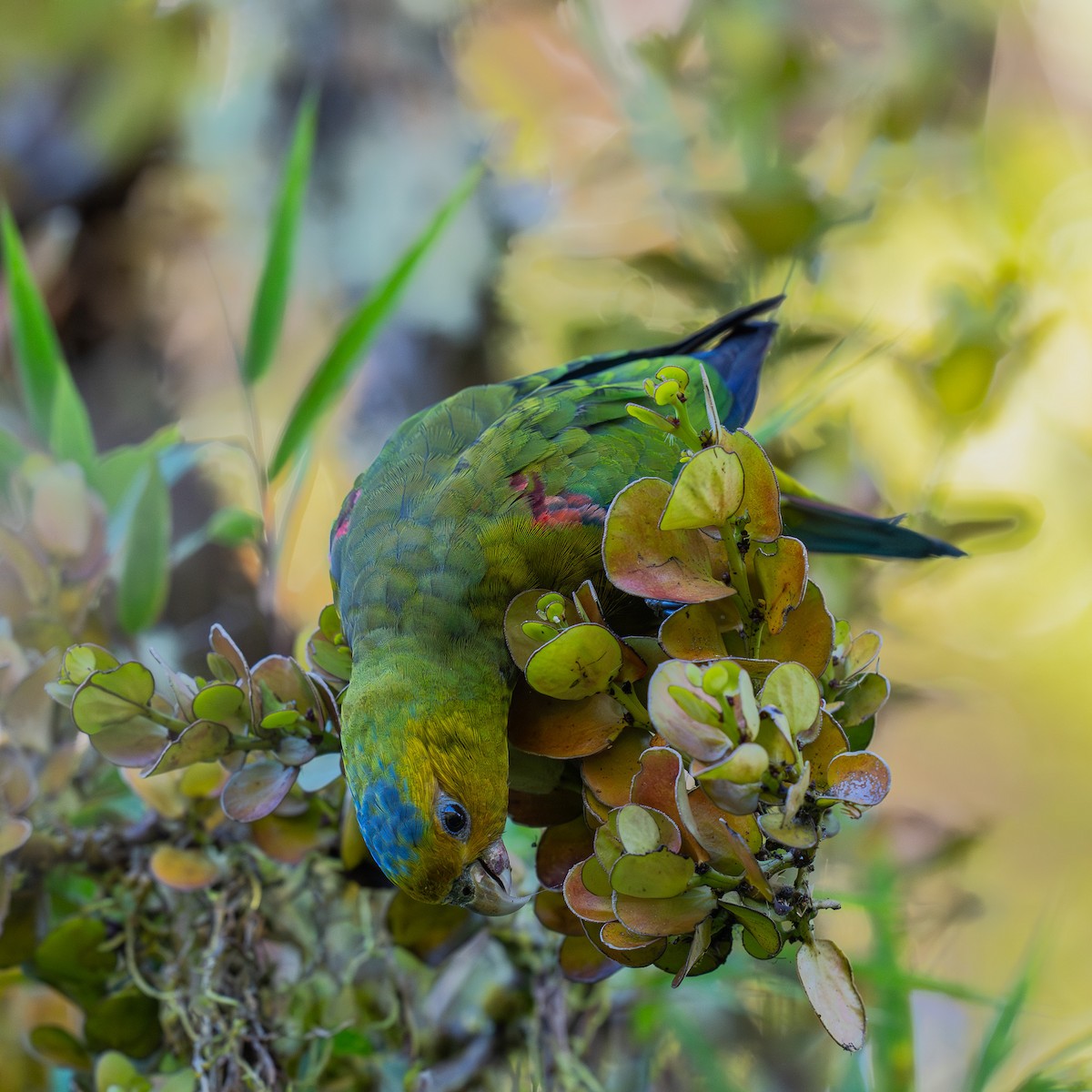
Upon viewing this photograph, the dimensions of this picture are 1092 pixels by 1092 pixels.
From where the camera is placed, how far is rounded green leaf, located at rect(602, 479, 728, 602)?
0.54m

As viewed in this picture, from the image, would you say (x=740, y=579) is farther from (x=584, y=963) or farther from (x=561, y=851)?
(x=584, y=963)

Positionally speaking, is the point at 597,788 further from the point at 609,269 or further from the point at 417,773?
the point at 609,269

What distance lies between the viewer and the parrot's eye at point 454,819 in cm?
74

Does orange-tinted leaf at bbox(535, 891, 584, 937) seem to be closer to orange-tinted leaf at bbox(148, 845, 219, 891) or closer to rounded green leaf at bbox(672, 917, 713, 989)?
rounded green leaf at bbox(672, 917, 713, 989)

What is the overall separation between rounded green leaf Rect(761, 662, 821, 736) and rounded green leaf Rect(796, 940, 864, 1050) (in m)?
0.12

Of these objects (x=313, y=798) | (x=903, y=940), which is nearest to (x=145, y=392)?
(x=313, y=798)

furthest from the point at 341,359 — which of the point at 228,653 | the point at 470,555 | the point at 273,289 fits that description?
the point at 228,653

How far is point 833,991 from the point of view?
48 centimetres

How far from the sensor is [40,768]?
91 centimetres

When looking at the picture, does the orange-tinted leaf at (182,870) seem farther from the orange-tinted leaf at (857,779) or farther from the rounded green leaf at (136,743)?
the orange-tinted leaf at (857,779)

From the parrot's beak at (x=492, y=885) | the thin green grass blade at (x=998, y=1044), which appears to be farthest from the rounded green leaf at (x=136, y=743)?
the thin green grass blade at (x=998, y=1044)

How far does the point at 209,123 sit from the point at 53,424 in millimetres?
1229

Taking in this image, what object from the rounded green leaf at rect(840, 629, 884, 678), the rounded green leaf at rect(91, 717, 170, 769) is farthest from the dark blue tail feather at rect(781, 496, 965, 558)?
the rounded green leaf at rect(91, 717, 170, 769)

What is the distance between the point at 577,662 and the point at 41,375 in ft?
3.36
